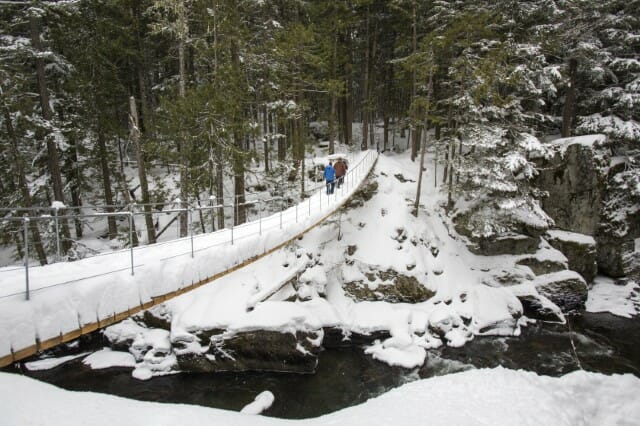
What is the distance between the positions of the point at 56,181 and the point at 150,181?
24.3ft

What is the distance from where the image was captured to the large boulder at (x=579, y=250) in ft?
47.2

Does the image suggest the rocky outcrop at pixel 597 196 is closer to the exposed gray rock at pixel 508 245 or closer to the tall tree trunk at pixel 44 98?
the exposed gray rock at pixel 508 245

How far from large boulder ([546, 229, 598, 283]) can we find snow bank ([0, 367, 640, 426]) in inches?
373

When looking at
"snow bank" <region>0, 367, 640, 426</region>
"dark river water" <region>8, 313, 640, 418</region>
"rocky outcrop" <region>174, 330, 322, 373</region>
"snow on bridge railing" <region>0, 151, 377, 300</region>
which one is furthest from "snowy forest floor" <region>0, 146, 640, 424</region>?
"snow on bridge railing" <region>0, 151, 377, 300</region>

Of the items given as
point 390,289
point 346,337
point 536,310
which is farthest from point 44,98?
point 536,310

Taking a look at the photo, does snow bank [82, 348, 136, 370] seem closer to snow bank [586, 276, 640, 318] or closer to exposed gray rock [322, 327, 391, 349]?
exposed gray rock [322, 327, 391, 349]

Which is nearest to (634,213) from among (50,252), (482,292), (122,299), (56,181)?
(482,292)

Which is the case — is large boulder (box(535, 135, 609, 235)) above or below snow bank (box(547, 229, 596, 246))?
above

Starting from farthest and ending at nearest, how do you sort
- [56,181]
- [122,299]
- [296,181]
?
[296,181]
[56,181]
[122,299]

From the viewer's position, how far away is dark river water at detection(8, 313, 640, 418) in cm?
823

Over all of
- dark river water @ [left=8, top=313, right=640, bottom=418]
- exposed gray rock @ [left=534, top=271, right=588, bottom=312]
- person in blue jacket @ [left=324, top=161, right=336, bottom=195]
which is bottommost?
dark river water @ [left=8, top=313, right=640, bottom=418]

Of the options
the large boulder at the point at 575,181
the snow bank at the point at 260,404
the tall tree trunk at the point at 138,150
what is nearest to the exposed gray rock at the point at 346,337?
the snow bank at the point at 260,404

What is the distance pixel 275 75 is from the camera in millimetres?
12898

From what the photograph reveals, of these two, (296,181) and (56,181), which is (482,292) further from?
(56,181)
